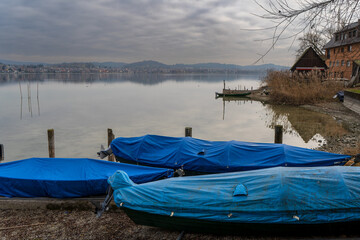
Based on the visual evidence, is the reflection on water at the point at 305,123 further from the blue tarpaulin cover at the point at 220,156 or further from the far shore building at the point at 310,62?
the far shore building at the point at 310,62

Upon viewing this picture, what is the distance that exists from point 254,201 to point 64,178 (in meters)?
6.62

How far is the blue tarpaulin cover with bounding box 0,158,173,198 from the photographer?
10.1 metres

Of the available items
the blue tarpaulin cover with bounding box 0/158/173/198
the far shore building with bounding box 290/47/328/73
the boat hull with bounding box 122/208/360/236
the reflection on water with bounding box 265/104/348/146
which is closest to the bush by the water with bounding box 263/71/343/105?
the reflection on water with bounding box 265/104/348/146

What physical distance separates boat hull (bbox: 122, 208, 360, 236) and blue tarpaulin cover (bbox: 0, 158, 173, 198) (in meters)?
2.33

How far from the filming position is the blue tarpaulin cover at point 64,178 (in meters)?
10.1

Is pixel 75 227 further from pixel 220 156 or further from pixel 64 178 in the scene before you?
pixel 220 156

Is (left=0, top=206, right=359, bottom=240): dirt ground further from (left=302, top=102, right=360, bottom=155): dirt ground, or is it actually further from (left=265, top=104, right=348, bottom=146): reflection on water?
(left=265, top=104, right=348, bottom=146): reflection on water

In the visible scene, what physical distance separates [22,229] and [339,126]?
2703 cm

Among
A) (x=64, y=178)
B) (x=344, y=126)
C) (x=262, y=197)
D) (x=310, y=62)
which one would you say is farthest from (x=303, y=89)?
(x=64, y=178)

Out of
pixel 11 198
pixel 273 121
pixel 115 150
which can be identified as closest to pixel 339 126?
pixel 273 121

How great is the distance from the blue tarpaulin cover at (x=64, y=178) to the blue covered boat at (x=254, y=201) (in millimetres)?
2150

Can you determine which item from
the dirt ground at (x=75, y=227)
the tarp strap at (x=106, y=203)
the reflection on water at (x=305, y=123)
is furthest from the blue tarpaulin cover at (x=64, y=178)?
the reflection on water at (x=305, y=123)

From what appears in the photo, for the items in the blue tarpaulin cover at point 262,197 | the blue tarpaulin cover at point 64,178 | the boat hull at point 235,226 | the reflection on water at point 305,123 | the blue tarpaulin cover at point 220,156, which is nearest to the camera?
the blue tarpaulin cover at point 262,197

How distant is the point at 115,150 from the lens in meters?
15.0
